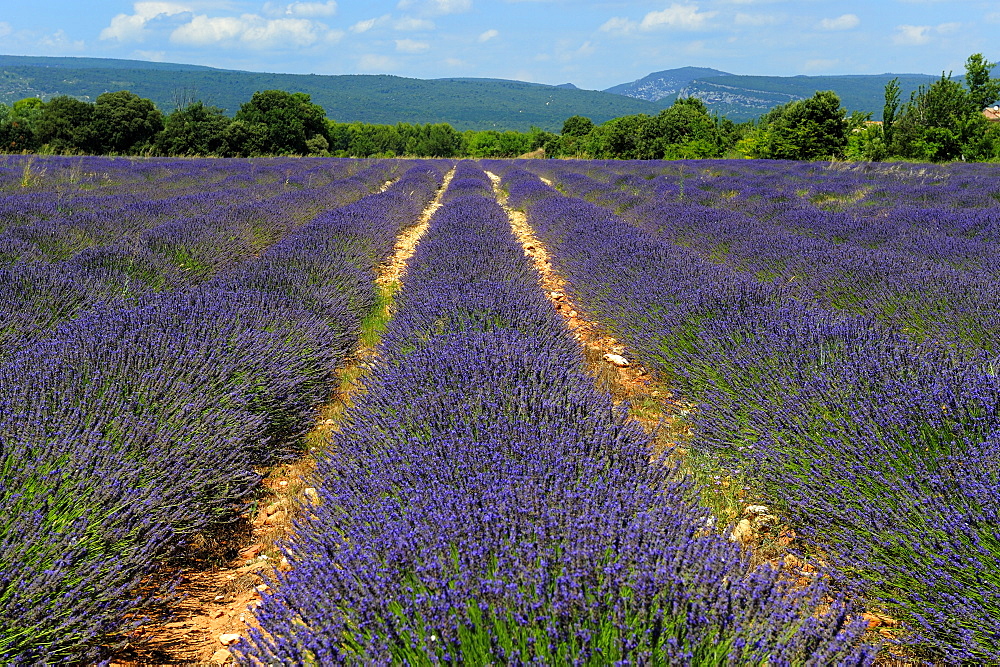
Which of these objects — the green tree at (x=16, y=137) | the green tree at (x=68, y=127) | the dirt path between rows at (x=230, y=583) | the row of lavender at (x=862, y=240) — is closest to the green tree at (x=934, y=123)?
the row of lavender at (x=862, y=240)

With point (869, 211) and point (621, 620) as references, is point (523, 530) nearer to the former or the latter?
point (621, 620)

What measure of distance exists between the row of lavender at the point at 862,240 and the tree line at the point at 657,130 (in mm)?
10818

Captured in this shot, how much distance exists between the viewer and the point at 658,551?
1.21 m

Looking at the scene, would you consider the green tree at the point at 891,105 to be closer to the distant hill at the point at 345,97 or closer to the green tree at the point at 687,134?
the green tree at the point at 687,134

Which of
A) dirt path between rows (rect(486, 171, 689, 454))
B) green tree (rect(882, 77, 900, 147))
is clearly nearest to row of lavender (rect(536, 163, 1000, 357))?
dirt path between rows (rect(486, 171, 689, 454))

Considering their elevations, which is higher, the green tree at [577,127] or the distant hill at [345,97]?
the distant hill at [345,97]

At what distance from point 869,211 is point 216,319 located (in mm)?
7364

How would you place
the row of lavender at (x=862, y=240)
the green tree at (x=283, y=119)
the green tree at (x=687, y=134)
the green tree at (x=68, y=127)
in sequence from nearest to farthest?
the row of lavender at (x=862, y=240), the green tree at (x=687, y=134), the green tree at (x=68, y=127), the green tree at (x=283, y=119)

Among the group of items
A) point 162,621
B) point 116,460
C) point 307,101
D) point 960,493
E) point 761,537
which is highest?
point 307,101

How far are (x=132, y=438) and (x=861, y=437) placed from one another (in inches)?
89.0

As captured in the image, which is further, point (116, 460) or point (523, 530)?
point (116, 460)

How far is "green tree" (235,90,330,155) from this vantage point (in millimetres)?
28734

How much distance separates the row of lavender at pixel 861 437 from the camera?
1.42 metres

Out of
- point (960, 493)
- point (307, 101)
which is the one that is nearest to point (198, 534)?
point (960, 493)
